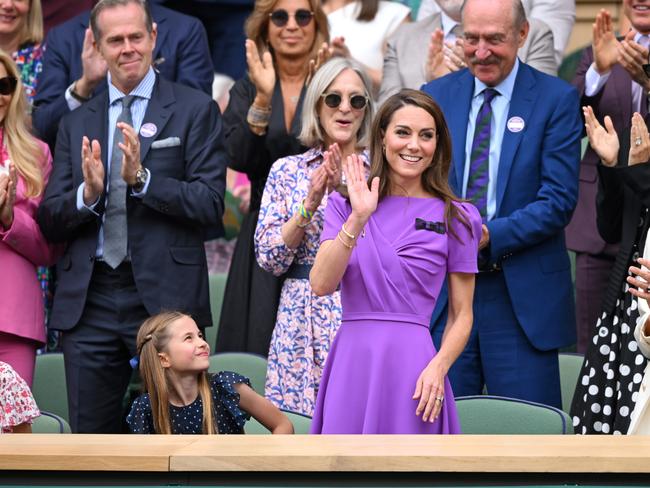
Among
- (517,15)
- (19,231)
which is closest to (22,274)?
(19,231)

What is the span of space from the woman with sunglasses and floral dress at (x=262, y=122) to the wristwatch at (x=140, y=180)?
0.84 metres

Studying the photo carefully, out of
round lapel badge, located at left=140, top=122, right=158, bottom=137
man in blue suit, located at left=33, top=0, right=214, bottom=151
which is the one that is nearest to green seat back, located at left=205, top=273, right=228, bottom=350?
man in blue suit, located at left=33, top=0, right=214, bottom=151

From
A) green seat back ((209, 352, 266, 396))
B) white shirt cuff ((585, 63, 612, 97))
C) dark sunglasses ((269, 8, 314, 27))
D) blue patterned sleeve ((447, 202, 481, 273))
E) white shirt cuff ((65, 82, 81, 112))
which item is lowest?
green seat back ((209, 352, 266, 396))

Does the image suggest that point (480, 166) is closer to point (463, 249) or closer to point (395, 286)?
point (463, 249)

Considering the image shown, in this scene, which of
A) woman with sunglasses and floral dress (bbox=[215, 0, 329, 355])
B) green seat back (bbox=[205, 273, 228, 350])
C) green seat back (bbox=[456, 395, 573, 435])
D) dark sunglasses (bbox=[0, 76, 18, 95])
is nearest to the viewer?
green seat back (bbox=[456, 395, 573, 435])

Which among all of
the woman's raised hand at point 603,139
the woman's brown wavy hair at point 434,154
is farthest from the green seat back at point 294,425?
the woman's raised hand at point 603,139

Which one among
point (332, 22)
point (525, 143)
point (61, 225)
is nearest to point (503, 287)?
point (525, 143)

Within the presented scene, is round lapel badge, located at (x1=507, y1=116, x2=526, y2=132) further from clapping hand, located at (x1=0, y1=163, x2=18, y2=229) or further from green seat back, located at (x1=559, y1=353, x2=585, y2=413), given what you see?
clapping hand, located at (x1=0, y1=163, x2=18, y2=229)

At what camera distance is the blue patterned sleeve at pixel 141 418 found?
15.8 ft

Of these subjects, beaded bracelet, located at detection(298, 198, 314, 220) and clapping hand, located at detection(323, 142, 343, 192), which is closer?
clapping hand, located at detection(323, 142, 343, 192)

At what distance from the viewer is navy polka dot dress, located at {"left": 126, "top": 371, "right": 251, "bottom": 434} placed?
15.8ft

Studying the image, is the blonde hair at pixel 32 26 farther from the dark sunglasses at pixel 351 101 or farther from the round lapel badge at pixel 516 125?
the round lapel badge at pixel 516 125

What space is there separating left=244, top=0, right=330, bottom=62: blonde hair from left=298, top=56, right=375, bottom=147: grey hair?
0.77 meters

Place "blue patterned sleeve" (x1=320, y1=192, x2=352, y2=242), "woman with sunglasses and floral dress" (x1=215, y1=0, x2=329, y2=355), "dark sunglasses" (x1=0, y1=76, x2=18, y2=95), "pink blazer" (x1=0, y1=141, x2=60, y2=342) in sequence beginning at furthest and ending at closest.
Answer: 1. "woman with sunglasses and floral dress" (x1=215, y1=0, x2=329, y2=355)
2. "dark sunglasses" (x1=0, y1=76, x2=18, y2=95)
3. "pink blazer" (x1=0, y1=141, x2=60, y2=342)
4. "blue patterned sleeve" (x1=320, y1=192, x2=352, y2=242)
